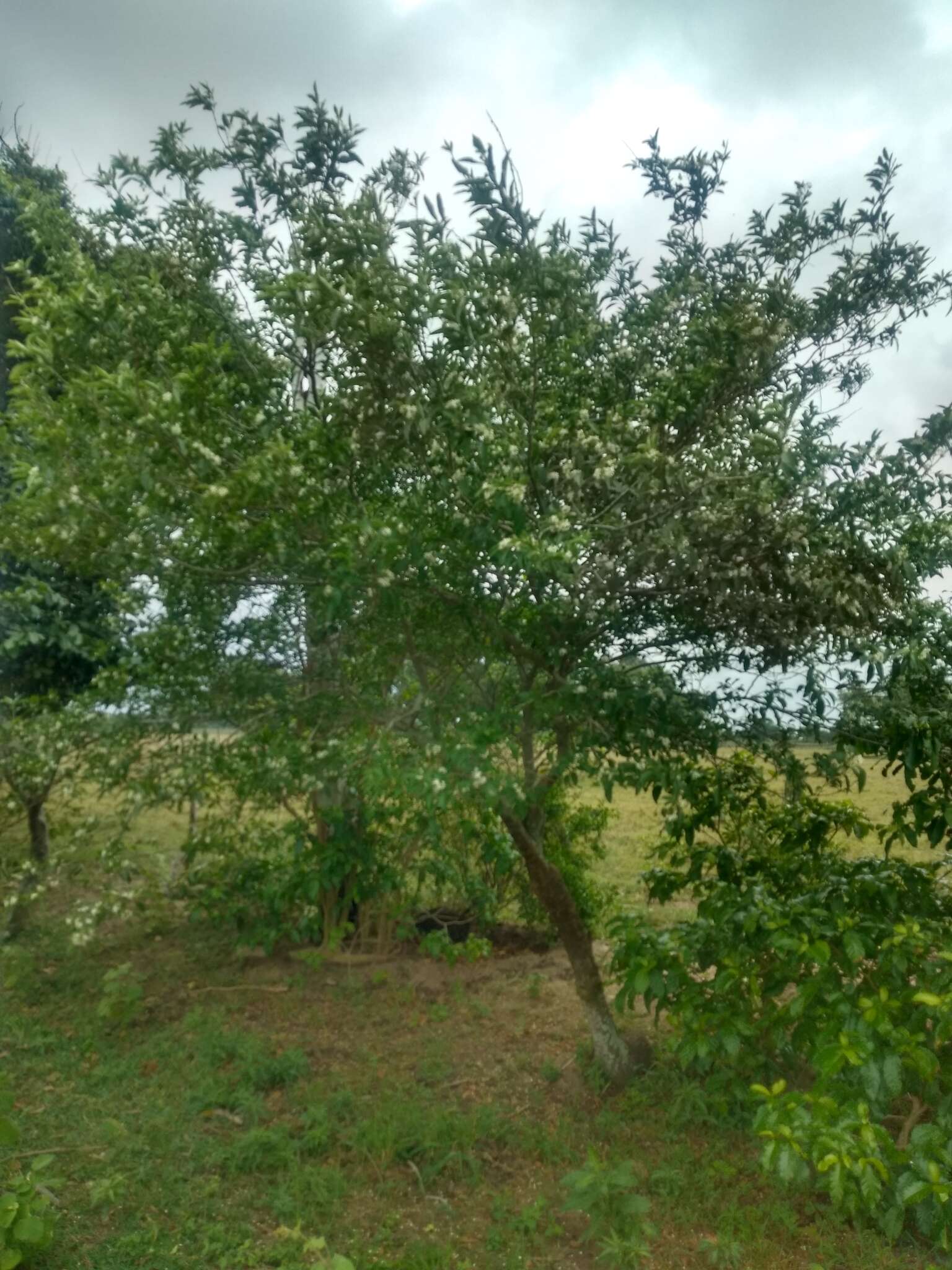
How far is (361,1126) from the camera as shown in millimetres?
5652

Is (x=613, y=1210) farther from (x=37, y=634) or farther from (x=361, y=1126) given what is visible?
(x=37, y=634)

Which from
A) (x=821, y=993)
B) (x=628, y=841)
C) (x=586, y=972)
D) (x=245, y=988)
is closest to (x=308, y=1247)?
(x=586, y=972)

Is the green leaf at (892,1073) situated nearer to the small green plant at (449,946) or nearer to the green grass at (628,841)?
the green grass at (628,841)

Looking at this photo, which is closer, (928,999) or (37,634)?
(928,999)

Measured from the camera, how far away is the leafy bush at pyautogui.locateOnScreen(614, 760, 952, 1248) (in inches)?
140

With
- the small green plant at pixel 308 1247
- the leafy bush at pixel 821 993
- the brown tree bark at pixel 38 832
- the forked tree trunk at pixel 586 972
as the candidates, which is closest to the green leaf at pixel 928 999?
the leafy bush at pixel 821 993

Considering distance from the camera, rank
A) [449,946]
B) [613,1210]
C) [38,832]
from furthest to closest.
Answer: [38,832]
[449,946]
[613,1210]

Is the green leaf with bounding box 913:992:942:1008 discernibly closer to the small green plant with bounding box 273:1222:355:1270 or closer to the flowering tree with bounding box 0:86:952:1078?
the flowering tree with bounding box 0:86:952:1078

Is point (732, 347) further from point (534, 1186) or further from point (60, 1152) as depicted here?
point (60, 1152)

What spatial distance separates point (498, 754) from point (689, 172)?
2812 mm

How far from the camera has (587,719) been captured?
15.8 ft

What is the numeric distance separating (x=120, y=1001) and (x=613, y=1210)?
409 centimetres

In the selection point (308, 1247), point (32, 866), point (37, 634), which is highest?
point (37, 634)

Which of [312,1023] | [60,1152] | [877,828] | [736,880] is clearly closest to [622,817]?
[312,1023]
